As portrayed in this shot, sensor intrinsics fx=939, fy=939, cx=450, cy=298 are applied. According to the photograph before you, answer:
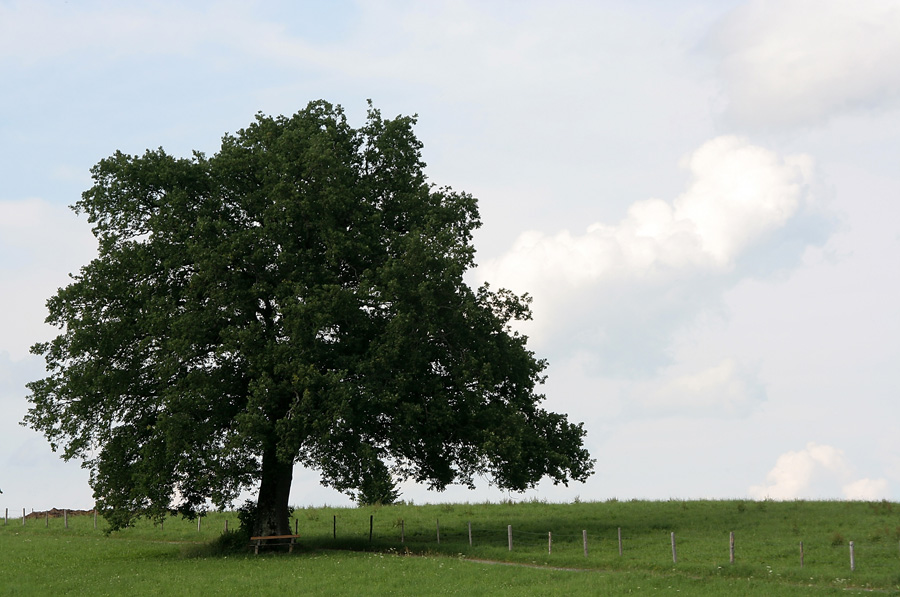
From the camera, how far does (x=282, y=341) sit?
139ft

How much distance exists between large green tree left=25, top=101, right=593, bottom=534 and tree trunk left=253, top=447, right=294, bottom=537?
96 millimetres

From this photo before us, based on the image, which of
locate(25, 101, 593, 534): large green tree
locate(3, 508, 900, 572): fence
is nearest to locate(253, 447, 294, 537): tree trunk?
locate(25, 101, 593, 534): large green tree

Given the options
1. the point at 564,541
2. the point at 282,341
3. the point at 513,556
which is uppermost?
the point at 282,341

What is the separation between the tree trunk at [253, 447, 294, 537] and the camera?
44853mm

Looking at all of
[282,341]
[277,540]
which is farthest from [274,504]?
[282,341]

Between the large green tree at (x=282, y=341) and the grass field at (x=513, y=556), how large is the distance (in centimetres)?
330

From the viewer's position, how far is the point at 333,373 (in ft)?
132

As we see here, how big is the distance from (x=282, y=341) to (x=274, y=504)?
27.5 ft

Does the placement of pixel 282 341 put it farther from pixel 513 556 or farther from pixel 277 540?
pixel 513 556

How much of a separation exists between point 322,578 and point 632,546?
14323 mm

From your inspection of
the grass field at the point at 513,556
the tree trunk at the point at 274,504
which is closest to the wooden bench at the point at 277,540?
the tree trunk at the point at 274,504

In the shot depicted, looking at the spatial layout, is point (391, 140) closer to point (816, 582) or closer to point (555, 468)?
point (555, 468)

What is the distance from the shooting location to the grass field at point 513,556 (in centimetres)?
3434

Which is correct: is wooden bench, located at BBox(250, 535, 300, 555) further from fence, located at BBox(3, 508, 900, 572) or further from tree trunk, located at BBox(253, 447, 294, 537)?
fence, located at BBox(3, 508, 900, 572)
